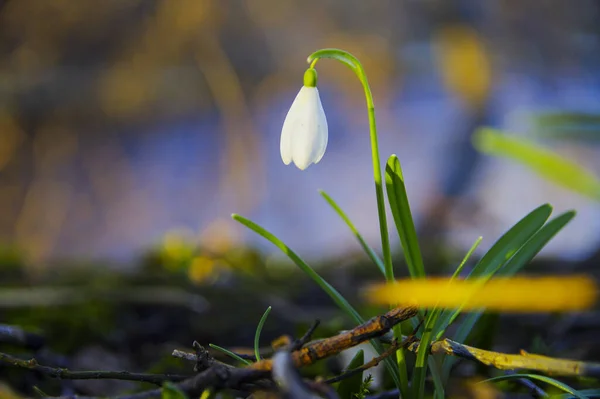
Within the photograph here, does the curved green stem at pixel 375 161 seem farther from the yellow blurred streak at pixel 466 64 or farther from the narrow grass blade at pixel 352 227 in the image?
the yellow blurred streak at pixel 466 64

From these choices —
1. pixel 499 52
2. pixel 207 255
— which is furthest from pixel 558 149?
pixel 207 255

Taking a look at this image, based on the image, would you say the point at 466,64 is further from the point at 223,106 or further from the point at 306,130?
the point at 306,130

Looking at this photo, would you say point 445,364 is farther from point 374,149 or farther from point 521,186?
point 521,186

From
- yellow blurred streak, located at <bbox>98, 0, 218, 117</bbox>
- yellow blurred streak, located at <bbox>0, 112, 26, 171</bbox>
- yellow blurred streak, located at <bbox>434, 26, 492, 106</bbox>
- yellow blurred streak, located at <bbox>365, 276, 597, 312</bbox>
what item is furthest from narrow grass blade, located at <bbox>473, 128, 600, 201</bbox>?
yellow blurred streak, located at <bbox>0, 112, 26, 171</bbox>

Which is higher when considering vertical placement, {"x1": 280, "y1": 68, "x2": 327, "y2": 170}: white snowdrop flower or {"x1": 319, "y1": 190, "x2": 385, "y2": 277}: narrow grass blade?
{"x1": 280, "y1": 68, "x2": 327, "y2": 170}: white snowdrop flower

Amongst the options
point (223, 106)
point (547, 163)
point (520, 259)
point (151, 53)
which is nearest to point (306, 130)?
point (520, 259)

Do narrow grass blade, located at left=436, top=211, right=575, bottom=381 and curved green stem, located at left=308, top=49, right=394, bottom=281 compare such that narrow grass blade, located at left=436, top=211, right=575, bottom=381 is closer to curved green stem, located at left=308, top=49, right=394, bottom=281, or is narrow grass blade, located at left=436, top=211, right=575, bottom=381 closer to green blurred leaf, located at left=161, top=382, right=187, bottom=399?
curved green stem, located at left=308, top=49, right=394, bottom=281
